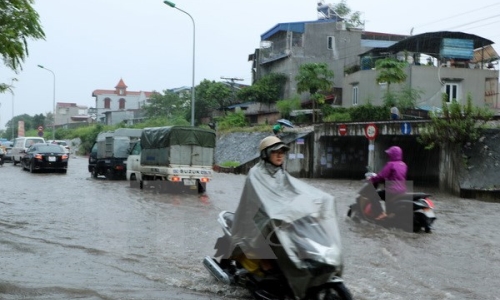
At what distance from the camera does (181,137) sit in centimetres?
1903

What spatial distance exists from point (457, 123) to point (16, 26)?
16.0m

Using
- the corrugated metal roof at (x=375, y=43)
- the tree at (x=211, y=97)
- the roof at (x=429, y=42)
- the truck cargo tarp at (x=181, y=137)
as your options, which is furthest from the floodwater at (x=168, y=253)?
the tree at (x=211, y=97)

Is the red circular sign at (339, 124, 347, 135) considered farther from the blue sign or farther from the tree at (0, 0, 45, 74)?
the tree at (0, 0, 45, 74)

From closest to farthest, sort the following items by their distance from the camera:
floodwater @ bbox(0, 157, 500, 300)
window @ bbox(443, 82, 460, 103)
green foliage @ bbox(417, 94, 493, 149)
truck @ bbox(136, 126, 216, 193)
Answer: floodwater @ bbox(0, 157, 500, 300) → truck @ bbox(136, 126, 216, 193) → green foliage @ bbox(417, 94, 493, 149) → window @ bbox(443, 82, 460, 103)

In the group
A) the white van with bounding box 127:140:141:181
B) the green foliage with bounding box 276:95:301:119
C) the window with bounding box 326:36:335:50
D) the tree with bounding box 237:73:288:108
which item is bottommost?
the white van with bounding box 127:140:141:181

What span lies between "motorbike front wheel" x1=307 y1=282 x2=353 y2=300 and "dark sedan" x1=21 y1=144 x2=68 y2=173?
24.9 metres

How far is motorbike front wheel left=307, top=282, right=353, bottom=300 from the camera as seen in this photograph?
5.02 meters

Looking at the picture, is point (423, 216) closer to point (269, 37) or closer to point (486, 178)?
point (486, 178)

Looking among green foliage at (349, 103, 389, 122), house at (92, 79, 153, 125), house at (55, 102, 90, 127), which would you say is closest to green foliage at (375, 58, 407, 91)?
green foliage at (349, 103, 389, 122)

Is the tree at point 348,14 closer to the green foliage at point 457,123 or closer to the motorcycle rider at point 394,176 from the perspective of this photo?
the green foliage at point 457,123

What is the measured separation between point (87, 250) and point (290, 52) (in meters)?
39.8

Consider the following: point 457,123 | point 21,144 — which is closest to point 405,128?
point 457,123

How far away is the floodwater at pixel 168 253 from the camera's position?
21.7 ft

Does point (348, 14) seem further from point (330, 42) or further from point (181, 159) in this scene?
point (181, 159)
